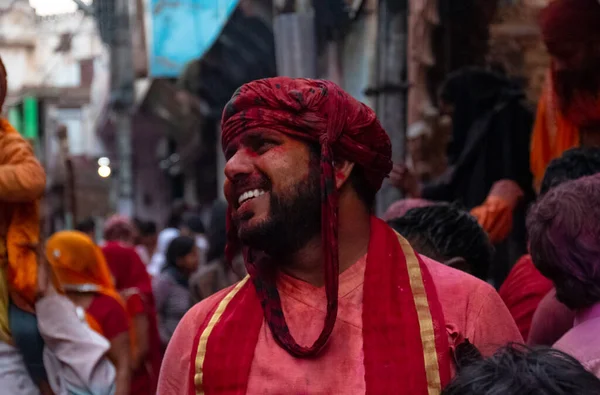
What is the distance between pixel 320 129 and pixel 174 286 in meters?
5.78

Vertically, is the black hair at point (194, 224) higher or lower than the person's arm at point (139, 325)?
lower

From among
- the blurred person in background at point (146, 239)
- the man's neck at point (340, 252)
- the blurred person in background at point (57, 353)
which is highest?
the man's neck at point (340, 252)

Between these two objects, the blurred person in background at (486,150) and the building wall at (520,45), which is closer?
the blurred person in background at (486,150)

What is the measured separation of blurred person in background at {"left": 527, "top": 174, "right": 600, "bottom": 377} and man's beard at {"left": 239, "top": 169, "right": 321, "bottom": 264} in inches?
29.1

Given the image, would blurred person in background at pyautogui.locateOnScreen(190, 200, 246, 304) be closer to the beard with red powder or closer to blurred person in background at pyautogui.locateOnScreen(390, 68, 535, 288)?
blurred person in background at pyautogui.locateOnScreen(390, 68, 535, 288)

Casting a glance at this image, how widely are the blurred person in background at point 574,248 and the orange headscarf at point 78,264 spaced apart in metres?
3.92

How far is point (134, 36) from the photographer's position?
23.7 meters

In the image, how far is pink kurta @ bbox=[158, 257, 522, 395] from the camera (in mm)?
2906

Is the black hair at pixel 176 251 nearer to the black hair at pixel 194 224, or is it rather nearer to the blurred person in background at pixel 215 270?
the blurred person in background at pixel 215 270

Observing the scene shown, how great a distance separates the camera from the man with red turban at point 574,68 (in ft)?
17.3

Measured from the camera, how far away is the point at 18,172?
15.8 feet

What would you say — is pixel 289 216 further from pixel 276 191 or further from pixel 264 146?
pixel 264 146

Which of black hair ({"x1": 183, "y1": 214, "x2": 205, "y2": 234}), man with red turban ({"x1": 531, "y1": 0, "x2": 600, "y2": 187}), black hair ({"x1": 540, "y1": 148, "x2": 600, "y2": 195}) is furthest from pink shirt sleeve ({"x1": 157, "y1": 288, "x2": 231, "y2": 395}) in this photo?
black hair ({"x1": 183, "y1": 214, "x2": 205, "y2": 234})

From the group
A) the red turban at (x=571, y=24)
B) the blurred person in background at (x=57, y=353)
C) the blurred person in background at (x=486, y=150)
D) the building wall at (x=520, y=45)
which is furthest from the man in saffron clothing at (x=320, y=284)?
the building wall at (x=520, y=45)
